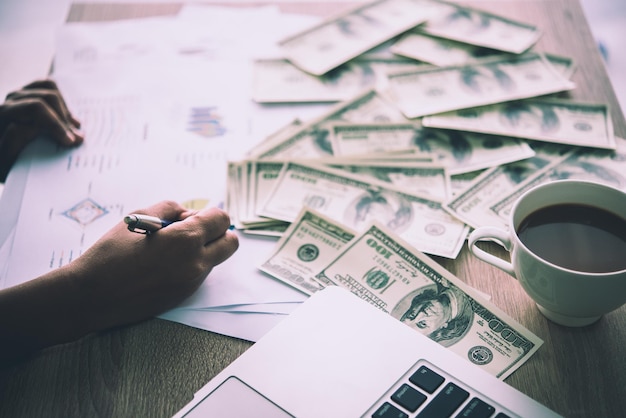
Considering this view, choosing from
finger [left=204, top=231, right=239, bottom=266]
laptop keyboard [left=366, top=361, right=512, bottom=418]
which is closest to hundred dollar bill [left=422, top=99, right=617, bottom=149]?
finger [left=204, top=231, right=239, bottom=266]

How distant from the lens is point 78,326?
67 cm

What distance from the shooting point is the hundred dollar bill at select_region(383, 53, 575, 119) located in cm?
100

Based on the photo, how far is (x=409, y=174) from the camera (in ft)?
2.94

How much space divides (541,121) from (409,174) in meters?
0.23

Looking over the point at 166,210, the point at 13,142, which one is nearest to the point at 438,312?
the point at 166,210

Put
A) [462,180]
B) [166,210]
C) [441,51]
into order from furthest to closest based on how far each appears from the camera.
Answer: [441,51], [462,180], [166,210]

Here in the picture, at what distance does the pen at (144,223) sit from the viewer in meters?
0.69

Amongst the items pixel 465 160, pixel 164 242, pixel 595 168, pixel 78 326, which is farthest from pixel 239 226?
pixel 595 168

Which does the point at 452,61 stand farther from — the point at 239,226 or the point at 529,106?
the point at 239,226

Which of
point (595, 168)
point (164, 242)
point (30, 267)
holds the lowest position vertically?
point (30, 267)

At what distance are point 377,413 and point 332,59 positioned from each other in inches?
28.1

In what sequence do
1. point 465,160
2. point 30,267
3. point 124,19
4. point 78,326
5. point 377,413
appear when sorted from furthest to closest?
1. point 124,19
2. point 465,160
3. point 30,267
4. point 78,326
5. point 377,413

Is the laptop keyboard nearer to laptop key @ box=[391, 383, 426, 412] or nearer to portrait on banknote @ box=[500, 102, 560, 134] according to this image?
laptop key @ box=[391, 383, 426, 412]

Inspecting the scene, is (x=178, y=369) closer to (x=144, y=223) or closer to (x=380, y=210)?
(x=144, y=223)
